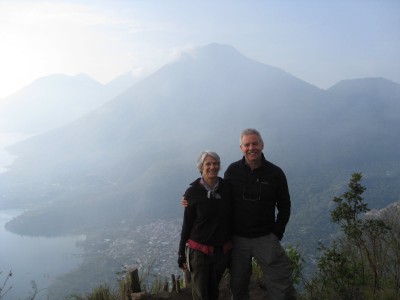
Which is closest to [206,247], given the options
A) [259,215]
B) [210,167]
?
[259,215]

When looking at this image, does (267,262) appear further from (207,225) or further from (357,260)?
(357,260)

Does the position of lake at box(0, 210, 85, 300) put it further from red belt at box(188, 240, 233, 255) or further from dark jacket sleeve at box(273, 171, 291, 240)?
dark jacket sleeve at box(273, 171, 291, 240)

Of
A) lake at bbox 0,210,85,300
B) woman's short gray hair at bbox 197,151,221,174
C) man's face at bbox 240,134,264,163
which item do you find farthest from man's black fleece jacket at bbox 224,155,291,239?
lake at bbox 0,210,85,300

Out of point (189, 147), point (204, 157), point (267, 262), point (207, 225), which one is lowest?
point (267, 262)

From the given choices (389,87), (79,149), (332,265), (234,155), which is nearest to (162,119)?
(79,149)

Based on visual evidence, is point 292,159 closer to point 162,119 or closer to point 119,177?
point 119,177

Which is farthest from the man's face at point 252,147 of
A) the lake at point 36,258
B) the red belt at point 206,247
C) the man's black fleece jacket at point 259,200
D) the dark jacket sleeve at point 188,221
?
the lake at point 36,258
